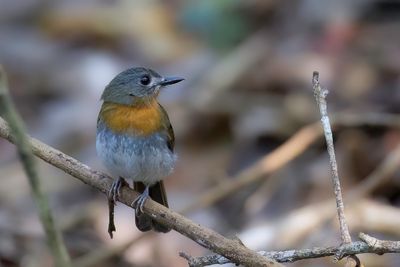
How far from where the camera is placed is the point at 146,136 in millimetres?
4738

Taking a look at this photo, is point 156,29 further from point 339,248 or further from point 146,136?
point 339,248

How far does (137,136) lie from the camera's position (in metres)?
4.71

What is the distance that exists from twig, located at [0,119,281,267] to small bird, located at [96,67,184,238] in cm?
64

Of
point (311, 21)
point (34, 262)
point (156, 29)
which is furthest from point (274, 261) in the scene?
point (156, 29)

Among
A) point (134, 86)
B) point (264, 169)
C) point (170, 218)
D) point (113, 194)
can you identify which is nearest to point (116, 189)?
point (113, 194)

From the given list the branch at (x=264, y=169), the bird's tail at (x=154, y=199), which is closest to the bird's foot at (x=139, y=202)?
the bird's tail at (x=154, y=199)

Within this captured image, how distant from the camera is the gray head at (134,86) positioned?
4.89 metres

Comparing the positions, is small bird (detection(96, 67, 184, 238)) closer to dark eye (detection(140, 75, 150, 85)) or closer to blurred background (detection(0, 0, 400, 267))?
dark eye (detection(140, 75, 150, 85))

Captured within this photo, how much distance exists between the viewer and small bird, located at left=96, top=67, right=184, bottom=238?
4.64 meters

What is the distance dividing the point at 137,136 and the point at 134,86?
349 millimetres

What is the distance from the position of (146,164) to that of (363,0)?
21.0 ft

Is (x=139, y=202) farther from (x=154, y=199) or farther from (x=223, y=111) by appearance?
(x=223, y=111)

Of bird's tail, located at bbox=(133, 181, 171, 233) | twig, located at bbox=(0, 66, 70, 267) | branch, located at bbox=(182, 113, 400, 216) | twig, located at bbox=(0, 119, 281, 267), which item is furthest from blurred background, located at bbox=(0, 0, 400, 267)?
twig, located at bbox=(0, 66, 70, 267)

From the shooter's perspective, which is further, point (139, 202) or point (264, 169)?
point (264, 169)
